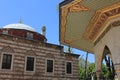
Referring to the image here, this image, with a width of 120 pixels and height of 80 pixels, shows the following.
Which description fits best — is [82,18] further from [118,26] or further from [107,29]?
[118,26]

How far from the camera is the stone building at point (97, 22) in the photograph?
4.98 metres

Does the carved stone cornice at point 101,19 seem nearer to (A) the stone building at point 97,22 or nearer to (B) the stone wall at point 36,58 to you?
(A) the stone building at point 97,22

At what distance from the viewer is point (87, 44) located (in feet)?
29.8

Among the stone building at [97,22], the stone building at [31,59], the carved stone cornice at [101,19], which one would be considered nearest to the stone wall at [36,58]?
the stone building at [31,59]

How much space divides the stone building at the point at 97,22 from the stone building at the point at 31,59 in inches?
393

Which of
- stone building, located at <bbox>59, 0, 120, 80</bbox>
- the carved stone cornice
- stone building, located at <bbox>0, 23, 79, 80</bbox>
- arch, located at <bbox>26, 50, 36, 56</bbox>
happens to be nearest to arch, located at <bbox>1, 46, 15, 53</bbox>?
stone building, located at <bbox>0, 23, 79, 80</bbox>

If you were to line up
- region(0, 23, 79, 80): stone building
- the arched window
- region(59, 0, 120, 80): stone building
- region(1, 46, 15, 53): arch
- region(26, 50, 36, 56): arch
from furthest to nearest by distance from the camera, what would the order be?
region(26, 50, 36, 56): arch → region(0, 23, 79, 80): stone building → region(1, 46, 15, 53): arch → the arched window → region(59, 0, 120, 80): stone building

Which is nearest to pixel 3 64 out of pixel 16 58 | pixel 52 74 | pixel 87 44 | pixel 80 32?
pixel 16 58

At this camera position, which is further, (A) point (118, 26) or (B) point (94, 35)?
(B) point (94, 35)

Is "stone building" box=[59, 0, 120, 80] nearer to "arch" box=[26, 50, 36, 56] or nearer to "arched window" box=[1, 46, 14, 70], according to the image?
"arched window" box=[1, 46, 14, 70]

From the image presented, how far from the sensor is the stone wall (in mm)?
16375

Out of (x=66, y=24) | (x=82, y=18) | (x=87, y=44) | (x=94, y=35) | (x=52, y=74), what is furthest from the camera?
(x=52, y=74)

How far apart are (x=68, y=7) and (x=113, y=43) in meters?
1.66

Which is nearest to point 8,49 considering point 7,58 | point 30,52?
point 7,58
